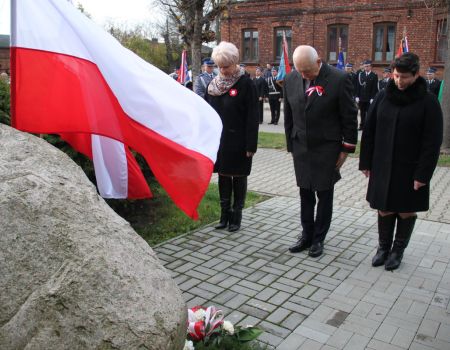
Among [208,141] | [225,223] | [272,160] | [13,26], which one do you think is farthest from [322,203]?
[272,160]

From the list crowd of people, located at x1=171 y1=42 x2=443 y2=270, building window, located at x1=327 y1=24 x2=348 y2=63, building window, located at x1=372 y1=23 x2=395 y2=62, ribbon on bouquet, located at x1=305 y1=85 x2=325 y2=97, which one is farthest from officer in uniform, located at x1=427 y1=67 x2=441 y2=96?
ribbon on bouquet, located at x1=305 y1=85 x2=325 y2=97

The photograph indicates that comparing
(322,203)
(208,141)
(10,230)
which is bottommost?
(322,203)

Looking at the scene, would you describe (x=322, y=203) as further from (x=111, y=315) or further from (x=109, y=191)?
(x=111, y=315)

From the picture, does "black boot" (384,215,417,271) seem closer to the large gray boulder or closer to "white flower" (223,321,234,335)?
"white flower" (223,321,234,335)

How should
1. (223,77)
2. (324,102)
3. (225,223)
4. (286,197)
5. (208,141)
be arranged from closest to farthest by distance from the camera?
(208,141) → (324,102) → (223,77) → (225,223) → (286,197)

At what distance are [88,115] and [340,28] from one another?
974 inches

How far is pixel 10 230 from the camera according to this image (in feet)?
6.61

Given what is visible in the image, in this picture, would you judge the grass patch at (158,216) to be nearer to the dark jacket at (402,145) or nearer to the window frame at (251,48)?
the dark jacket at (402,145)

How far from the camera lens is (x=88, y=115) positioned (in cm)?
327

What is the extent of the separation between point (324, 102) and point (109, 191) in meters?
2.04

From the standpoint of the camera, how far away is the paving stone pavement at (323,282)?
350cm

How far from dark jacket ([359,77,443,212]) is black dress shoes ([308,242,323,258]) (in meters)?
0.71

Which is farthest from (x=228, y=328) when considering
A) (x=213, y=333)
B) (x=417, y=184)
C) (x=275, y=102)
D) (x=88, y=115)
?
(x=275, y=102)

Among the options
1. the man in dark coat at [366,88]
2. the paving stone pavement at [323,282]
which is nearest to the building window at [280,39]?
the man in dark coat at [366,88]
